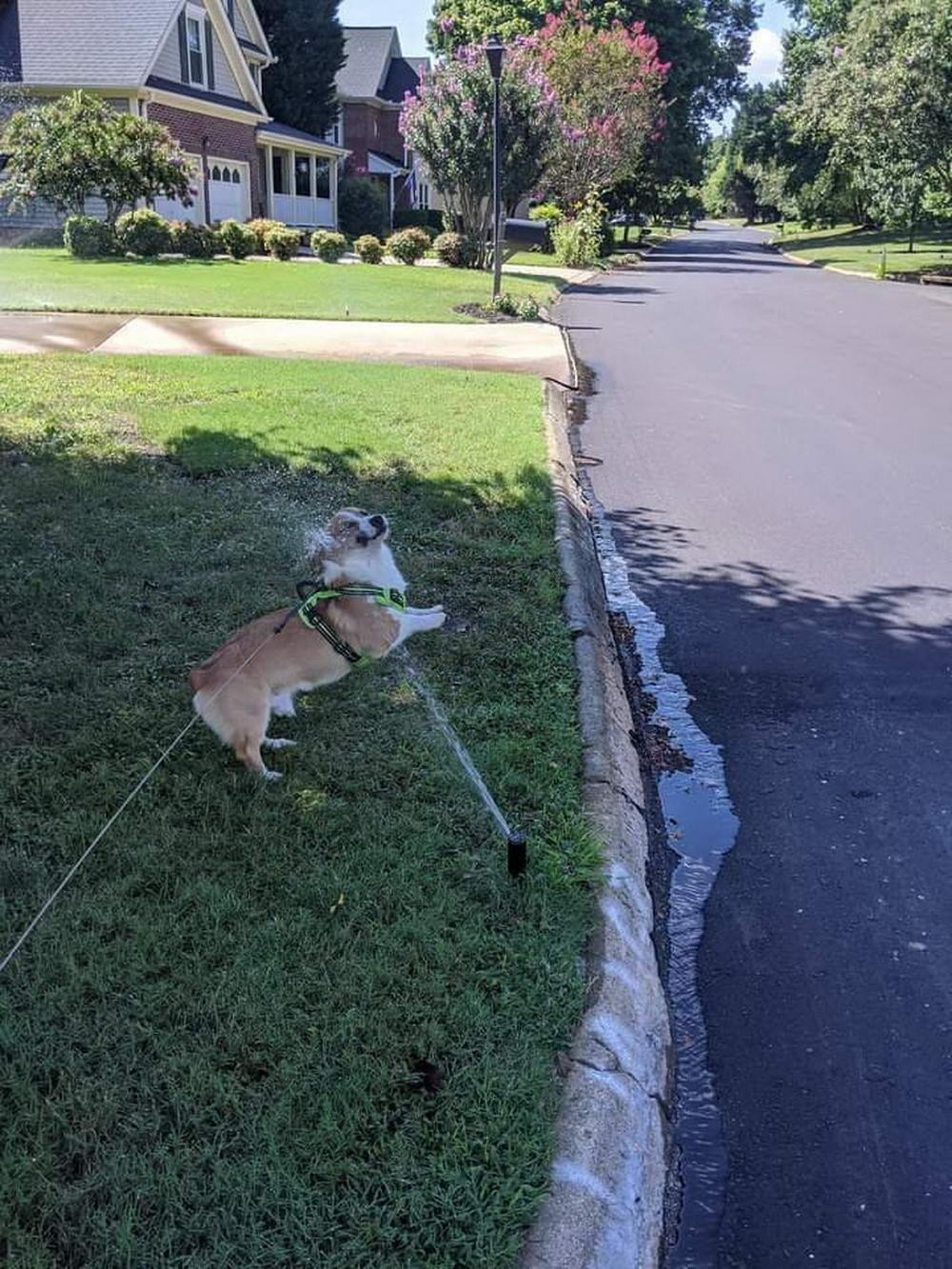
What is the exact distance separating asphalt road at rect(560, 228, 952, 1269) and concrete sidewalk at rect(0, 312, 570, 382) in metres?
2.58

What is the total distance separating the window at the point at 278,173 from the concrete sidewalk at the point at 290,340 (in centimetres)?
2562

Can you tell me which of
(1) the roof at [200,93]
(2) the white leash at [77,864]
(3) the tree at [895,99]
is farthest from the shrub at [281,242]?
(2) the white leash at [77,864]

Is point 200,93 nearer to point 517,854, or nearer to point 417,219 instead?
point 417,219

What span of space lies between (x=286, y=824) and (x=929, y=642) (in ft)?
12.1

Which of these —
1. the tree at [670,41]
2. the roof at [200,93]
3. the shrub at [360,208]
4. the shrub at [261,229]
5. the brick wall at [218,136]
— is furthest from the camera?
the tree at [670,41]

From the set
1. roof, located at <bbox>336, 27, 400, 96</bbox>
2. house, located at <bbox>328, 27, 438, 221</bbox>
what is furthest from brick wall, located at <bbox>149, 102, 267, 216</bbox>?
roof, located at <bbox>336, 27, 400, 96</bbox>

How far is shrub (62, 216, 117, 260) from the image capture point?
2441cm

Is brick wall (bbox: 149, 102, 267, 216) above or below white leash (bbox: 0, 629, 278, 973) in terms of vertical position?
above

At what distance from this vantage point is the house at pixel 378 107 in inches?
1964

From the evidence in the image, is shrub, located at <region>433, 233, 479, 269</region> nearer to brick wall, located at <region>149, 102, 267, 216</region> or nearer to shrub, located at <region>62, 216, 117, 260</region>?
brick wall, located at <region>149, 102, 267, 216</region>

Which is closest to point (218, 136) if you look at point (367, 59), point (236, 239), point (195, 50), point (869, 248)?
point (195, 50)

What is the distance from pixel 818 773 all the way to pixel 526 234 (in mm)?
47170

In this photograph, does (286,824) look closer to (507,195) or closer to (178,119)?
(507,195)

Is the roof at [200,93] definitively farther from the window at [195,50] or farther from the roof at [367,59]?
the roof at [367,59]
